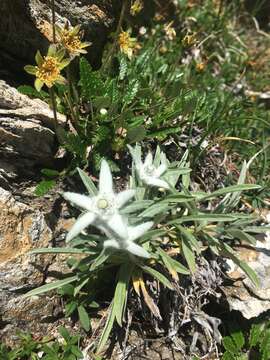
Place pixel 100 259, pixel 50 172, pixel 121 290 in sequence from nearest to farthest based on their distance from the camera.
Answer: pixel 100 259
pixel 121 290
pixel 50 172

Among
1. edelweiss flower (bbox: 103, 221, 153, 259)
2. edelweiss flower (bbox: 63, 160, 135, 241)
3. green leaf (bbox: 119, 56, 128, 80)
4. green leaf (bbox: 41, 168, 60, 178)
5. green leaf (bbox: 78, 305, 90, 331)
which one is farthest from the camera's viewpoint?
green leaf (bbox: 119, 56, 128, 80)

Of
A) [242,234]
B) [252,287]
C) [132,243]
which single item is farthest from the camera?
[252,287]

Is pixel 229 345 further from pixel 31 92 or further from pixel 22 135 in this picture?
pixel 31 92

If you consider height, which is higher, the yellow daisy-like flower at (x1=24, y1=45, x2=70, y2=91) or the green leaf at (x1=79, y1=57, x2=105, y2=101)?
the green leaf at (x1=79, y1=57, x2=105, y2=101)

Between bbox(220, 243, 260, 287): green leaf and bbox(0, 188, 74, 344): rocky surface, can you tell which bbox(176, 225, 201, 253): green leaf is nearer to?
bbox(220, 243, 260, 287): green leaf

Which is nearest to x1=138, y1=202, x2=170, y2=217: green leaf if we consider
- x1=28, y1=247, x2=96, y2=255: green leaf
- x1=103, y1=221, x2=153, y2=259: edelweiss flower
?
x1=103, y1=221, x2=153, y2=259: edelweiss flower

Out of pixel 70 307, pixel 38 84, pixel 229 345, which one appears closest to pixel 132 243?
pixel 70 307

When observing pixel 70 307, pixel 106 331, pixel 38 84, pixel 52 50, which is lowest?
pixel 106 331

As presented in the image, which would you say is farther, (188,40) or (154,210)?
(188,40)
